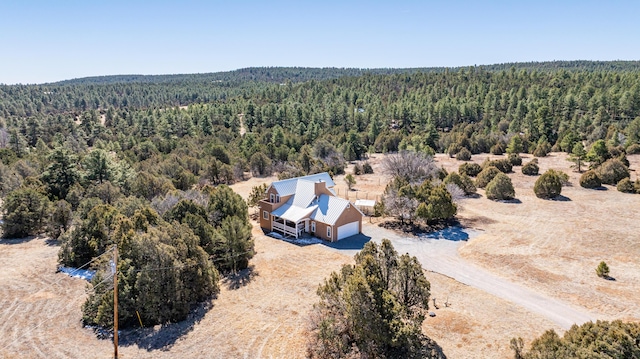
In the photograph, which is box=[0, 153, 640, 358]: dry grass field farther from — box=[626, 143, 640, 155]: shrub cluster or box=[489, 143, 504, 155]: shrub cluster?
box=[489, 143, 504, 155]: shrub cluster

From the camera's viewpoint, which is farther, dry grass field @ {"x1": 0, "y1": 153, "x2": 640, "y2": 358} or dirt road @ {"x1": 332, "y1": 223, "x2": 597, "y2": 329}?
dirt road @ {"x1": 332, "y1": 223, "x2": 597, "y2": 329}

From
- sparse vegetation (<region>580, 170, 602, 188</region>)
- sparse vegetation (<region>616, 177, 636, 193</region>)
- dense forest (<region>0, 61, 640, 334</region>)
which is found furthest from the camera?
sparse vegetation (<region>580, 170, 602, 188</region>)

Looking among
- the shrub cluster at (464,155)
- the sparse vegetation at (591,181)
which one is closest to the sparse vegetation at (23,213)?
the sparse vegetation at (591,181)

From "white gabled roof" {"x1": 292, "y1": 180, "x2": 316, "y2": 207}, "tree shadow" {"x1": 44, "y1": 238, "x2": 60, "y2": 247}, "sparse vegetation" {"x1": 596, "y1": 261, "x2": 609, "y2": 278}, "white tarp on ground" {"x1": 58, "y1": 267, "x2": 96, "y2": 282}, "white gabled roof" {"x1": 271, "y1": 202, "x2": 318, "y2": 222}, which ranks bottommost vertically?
"sparse vegetation" {"x1": 596, "y1": 261, "x2": 609, "y2": 278}

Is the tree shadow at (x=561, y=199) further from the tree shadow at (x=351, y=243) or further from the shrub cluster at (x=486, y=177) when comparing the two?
the tree shadow at (x=351, y=243)

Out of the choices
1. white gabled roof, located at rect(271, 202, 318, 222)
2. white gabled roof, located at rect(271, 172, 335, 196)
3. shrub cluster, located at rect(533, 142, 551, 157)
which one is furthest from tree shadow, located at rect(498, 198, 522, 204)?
shrub cluster, located at rect(533, 142, 551, 157)

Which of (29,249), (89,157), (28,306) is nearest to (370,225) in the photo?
(28,306)

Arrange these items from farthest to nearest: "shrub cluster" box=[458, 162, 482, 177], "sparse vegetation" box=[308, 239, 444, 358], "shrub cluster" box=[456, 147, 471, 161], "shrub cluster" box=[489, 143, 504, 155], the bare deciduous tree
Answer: "shrub cluster" box=[489, 143, 504, 155] → "shrub cluster" box=[456, 147, 471, 161] → "shrub cluster" box=[458, 162, 482, 177] → the bare deciduous tree → "sparse vegetation" box=[308, 239, 444, 358]

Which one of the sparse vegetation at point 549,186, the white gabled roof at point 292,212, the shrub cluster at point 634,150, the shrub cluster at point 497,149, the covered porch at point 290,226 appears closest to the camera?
the white gabled roof at point 292,212

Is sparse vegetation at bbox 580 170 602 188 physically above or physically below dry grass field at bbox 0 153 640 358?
below
